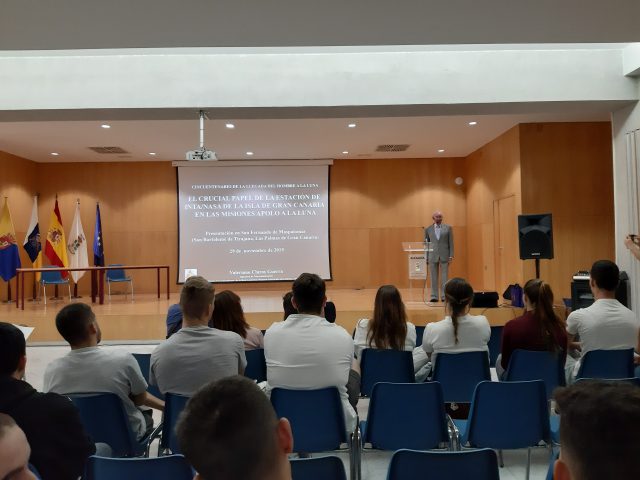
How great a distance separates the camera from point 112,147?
455 inches

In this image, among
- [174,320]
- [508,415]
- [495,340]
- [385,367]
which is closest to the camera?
[508,415]

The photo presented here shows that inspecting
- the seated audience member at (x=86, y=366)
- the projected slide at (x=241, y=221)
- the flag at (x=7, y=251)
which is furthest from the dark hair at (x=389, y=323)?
the projected slide at (x=241, y=221)

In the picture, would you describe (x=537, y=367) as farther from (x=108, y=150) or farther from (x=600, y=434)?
(x=108, y=150)

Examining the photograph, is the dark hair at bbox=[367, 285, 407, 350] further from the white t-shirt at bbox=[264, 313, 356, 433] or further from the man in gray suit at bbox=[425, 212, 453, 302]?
the man in gray suit at bbox=[425, 212, 453, 302]

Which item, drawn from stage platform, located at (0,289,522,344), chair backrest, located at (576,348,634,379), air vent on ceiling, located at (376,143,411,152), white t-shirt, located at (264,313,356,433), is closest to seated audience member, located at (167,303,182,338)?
white t-shirt, located at (264,313,356,433)

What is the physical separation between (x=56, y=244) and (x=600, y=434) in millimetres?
12616

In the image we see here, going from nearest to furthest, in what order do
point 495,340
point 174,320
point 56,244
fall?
point 174,320, point 495,340, point 56,244

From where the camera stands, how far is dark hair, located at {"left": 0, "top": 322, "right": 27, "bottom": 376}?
213 cm

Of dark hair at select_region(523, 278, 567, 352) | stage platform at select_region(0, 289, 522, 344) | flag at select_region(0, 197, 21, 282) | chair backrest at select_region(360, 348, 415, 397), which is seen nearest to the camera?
chair backrest at select_region(360, 348, 415, 397)

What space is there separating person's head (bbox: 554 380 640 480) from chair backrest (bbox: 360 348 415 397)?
2740mm

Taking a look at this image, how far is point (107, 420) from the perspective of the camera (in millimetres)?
2715

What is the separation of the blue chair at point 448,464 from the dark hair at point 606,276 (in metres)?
2.63

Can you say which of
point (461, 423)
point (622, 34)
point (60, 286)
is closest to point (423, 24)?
point (622, 34)

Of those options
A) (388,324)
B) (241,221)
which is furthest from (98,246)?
(388,324)
